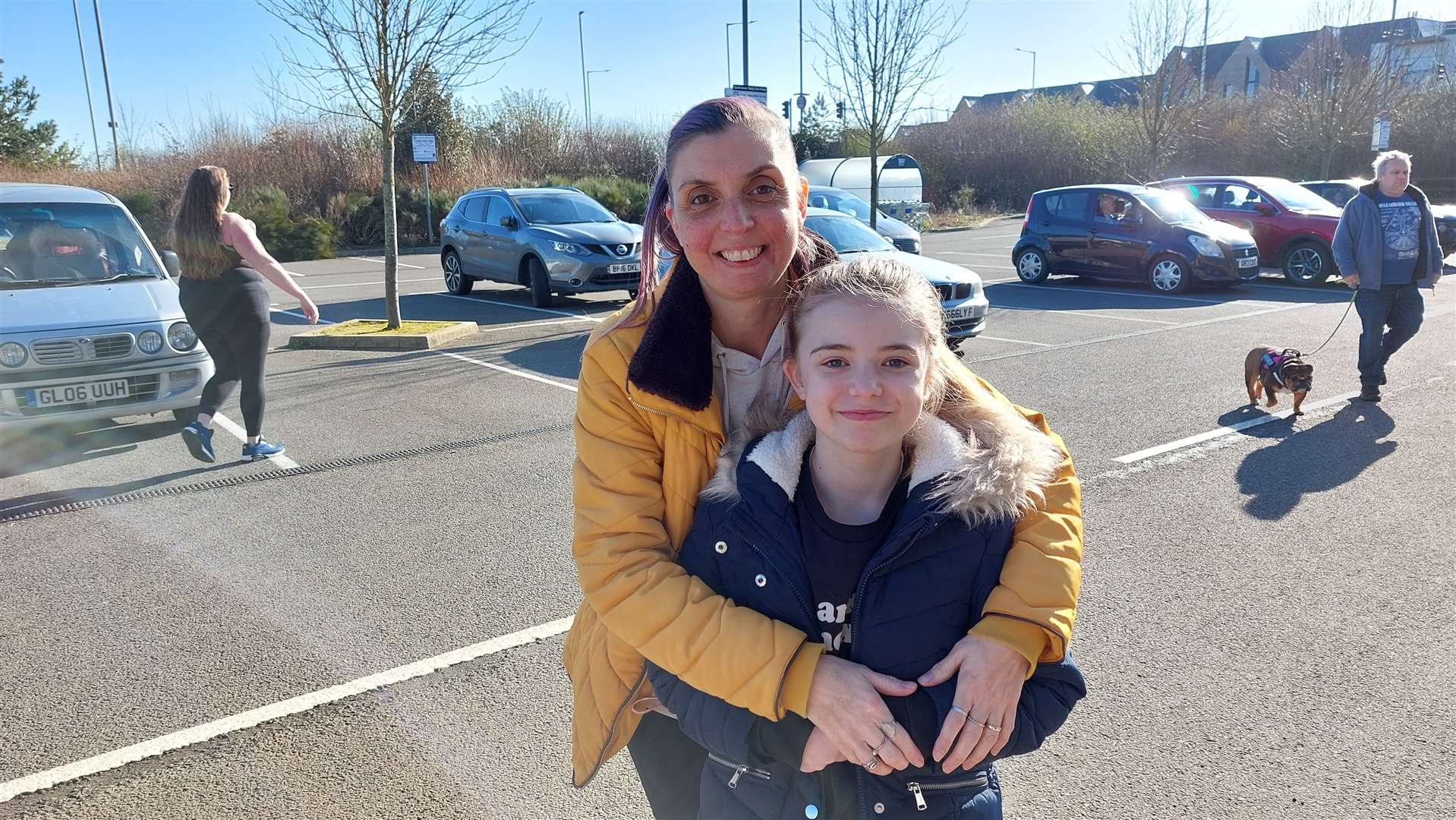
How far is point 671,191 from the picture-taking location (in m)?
1.73

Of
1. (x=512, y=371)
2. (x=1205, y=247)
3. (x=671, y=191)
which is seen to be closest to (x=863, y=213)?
(x=1205, y=247)

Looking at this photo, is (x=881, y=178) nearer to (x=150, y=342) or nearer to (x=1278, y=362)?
(x=1278, y=362)

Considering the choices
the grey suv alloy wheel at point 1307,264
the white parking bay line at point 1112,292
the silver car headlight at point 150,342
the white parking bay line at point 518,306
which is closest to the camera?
the silver car headlight at point 150,342

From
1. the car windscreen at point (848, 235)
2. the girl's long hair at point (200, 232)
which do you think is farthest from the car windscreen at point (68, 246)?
the car windscreen at point (848, 235)

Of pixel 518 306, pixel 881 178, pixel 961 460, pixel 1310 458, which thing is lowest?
pixel 1310 458

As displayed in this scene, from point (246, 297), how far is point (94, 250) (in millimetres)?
2301

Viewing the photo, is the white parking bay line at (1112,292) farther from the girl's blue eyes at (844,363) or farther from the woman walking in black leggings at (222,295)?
the girl's blue eyes at (844,363)

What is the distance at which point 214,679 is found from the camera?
3.47 metres

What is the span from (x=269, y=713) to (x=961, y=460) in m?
2.68

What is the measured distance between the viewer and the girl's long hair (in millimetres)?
6000

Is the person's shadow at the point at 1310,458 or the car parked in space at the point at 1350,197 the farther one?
the car parked in space at the point at 1350,197

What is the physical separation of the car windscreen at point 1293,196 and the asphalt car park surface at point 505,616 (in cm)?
941

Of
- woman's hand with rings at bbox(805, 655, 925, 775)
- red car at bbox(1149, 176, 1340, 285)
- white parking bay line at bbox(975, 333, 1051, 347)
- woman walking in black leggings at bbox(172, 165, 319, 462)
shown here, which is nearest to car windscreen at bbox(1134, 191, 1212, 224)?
red car at bbox(1149, 176, 1340, 285)

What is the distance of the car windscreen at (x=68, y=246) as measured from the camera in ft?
23.9
